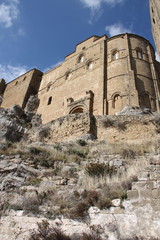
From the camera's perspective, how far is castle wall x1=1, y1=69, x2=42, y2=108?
26.2 m

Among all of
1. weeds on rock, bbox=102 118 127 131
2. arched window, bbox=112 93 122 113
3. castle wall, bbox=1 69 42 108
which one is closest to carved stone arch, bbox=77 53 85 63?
castle wall, bbox=1 69 42 108

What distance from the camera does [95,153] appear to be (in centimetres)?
779

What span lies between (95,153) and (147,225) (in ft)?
16.4

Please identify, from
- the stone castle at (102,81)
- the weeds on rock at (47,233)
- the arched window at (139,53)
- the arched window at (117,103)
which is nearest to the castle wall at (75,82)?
the stone castle at (102,81)

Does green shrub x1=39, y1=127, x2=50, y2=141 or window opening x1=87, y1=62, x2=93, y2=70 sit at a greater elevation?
window opening x1=87, y1=62, x2=93, y2=70

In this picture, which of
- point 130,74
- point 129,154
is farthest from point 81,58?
point 129,154

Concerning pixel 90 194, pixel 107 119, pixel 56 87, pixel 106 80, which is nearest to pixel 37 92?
pixel 56 87

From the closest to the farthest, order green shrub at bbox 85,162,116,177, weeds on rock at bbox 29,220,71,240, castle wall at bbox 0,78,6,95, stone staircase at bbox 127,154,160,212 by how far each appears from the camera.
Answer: weeds on rock at bbox 29,220,71,240 → stone staircase at bbox 127,154,160,212 → green shrub at bbox 85,162,116,177 → castle wall at bbox 0,78,6,95

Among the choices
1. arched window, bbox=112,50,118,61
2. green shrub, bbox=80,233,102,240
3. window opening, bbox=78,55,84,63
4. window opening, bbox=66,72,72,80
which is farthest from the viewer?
window opening, bbox=78,55,84,63

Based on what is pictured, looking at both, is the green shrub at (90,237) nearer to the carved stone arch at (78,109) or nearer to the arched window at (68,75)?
the carved stone arch at (78,109)

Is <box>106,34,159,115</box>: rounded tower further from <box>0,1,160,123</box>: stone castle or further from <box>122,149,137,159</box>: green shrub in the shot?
<box>122,149,137,159</box>: green shrub

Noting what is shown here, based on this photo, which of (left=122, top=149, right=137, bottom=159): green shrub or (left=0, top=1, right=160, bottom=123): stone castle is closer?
(left=122, top=149, right=137, bottom=159): green shrub

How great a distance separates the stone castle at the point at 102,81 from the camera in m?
16.8

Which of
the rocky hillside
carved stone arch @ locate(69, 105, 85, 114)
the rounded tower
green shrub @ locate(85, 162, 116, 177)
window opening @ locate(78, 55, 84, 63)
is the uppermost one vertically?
window opening @ locate(78, 55, 84, 63)
